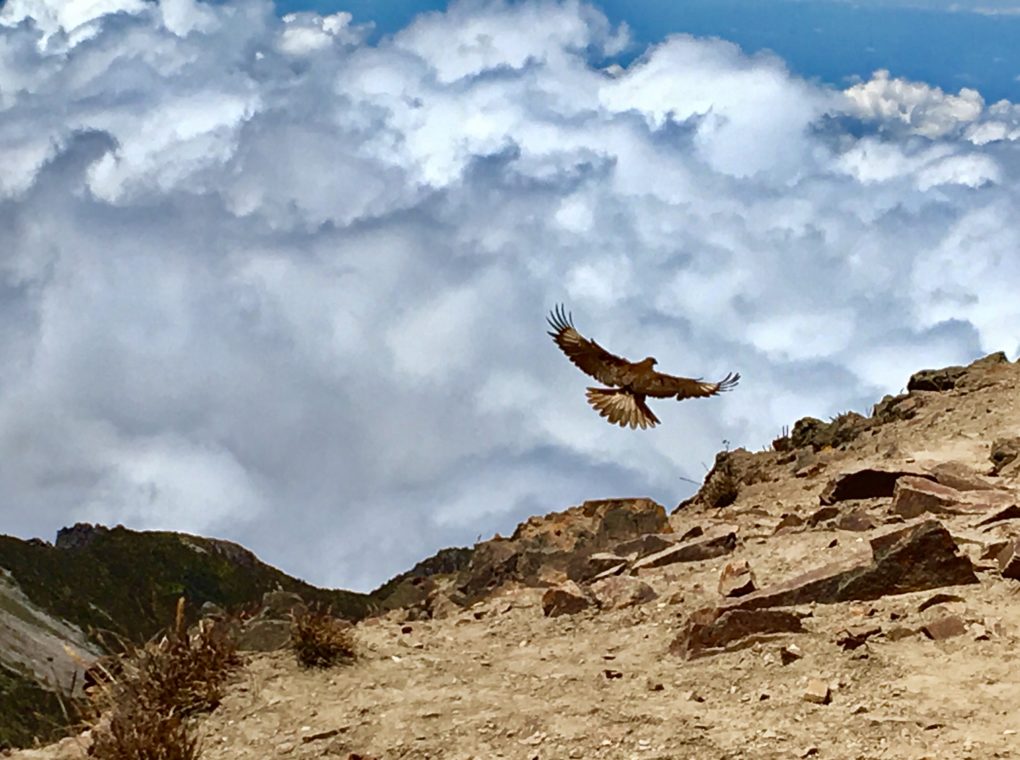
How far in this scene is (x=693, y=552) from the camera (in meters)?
10.4

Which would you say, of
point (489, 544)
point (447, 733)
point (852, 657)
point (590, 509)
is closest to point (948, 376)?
point (590, 509)

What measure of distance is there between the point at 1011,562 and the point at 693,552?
2.95 m

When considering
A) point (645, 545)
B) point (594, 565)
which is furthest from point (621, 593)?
point (645, 545)

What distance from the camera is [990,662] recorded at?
665cm

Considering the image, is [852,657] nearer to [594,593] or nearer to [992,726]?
[992,726]

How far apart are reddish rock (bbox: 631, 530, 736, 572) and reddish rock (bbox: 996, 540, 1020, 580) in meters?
2.62

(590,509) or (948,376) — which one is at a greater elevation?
(948,376)

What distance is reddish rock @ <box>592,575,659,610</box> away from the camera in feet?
30.1

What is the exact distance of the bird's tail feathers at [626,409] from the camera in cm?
1314

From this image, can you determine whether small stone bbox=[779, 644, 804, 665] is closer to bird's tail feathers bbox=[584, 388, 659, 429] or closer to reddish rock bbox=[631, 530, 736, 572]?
reddish rock bbox=[631, 530, 736, 572]

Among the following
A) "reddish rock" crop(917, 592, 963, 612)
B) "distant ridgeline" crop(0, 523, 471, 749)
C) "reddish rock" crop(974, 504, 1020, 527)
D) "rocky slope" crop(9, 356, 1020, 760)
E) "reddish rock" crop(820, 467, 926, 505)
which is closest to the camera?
"rocky slope" crop(9, 356, 1020, 760)

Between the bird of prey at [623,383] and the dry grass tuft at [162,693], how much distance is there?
5939 millimetres

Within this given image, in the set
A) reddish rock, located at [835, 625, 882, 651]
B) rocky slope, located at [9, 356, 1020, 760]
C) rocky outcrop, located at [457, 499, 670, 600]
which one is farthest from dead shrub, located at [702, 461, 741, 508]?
reddish rock, located at [835, 625, 882, 651]

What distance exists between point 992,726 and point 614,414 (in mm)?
7542
